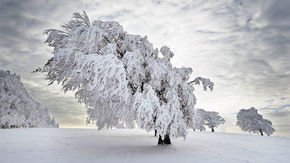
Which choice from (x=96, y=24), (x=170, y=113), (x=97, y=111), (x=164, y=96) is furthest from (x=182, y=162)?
(x=96, y=24)

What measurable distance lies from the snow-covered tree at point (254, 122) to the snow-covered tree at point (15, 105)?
1477 inches

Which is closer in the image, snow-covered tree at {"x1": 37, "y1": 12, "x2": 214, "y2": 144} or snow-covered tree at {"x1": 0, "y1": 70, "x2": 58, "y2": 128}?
snow-covered tree at {"x1": 37, "y1": 12, "x2": 214, "y2": 144}

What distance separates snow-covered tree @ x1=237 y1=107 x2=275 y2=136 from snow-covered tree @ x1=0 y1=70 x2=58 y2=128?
37.5 metres

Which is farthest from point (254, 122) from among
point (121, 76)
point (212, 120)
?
point (121, 76)

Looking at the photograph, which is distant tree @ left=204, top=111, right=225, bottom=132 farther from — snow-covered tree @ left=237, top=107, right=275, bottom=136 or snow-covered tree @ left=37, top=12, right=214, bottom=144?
snow-covered tree @ left=37, top=12, right=214, bottom=144

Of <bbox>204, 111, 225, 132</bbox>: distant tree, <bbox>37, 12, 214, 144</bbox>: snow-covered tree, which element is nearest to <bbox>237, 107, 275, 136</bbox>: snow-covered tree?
<bbox>204, 111, 225, 132</bbox>: distant tree

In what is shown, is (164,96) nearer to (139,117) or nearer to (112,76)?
(139,117)

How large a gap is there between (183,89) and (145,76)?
91.5 inches

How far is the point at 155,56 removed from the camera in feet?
49.4

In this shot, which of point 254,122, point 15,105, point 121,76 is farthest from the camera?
point 254,122

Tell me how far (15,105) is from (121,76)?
2626 centimetres

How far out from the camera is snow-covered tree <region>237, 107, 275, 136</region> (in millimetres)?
47678

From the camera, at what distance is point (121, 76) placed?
1141 centimetres

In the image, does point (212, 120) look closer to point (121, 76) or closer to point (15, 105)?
point (15, 105)
